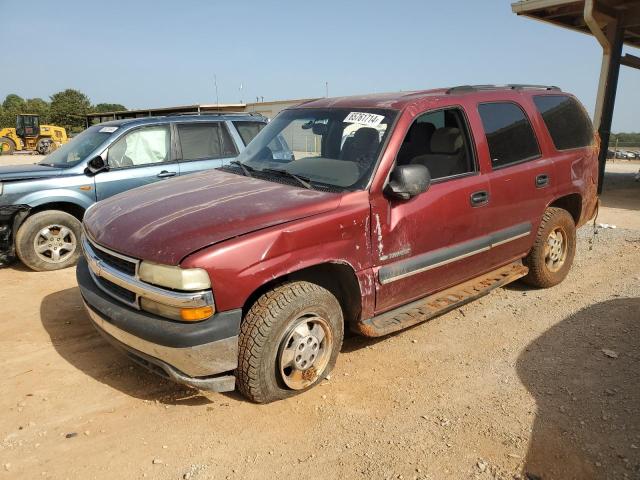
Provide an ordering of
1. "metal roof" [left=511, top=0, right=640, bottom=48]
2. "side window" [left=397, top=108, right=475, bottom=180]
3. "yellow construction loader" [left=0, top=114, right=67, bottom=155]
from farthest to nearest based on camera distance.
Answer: "yellow construction loader" [left=0, top=114, right=67, bottom=155] → "metal roof" [left=511, top=0, right=640, bottom=48] → "side window" [left=397, top=108, right=475, bottom=180]

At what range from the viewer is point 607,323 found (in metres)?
4.12

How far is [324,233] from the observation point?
288cm

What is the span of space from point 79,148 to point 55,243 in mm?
1323

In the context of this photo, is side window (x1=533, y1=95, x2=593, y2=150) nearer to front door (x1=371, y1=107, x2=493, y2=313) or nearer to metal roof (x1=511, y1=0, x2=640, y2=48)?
front door (x1=371, y1=107, x2=493, y2=313)

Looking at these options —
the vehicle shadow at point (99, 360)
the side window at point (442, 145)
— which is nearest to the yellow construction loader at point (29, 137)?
the vehicle shadow at point (99, 360)

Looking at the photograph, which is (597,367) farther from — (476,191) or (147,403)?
(147,403)

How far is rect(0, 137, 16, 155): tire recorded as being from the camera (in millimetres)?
28406

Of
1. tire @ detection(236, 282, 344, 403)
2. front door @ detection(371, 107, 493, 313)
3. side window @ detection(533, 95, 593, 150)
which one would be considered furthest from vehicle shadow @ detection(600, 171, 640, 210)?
tire @ detection(236, 282, 344, 403)

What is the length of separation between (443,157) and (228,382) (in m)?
2.39

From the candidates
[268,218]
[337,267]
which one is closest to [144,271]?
[268,218]

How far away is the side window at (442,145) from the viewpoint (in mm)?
3658

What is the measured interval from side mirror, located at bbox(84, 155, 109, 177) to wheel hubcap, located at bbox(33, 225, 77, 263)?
0.73m

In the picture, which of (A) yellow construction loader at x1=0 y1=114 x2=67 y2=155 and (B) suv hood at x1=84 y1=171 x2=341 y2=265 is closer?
(B) suv hood at x1=84 y1=171 x2=341 y2=265

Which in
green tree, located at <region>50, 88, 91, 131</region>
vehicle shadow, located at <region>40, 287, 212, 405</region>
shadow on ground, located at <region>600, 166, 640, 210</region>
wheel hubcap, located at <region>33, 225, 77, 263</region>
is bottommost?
shadow on ground, located at <region>600, 166, 640, 210</region>
